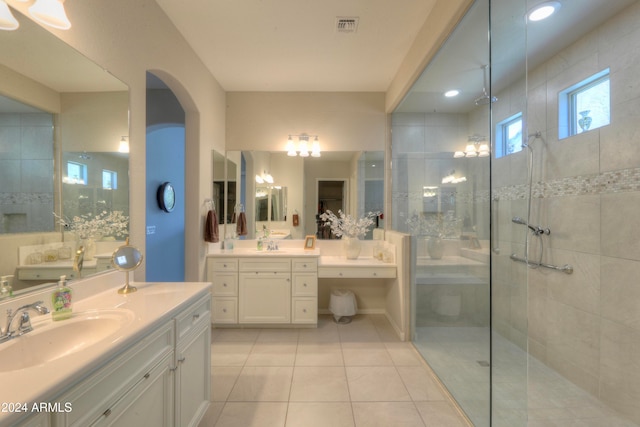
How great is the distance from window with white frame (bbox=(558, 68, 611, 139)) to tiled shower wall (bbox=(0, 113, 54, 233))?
320 centimetres

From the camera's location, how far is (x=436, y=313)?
7.93 ft

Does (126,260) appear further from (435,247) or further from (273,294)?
(435,247)

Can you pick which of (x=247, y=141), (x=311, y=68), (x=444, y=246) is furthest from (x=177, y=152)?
(x=444, y=246)

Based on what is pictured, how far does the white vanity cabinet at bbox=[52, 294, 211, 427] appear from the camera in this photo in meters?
0.85

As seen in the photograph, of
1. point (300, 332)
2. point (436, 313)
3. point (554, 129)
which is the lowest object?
point (300, 332)

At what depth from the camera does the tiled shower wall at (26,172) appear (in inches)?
41.9

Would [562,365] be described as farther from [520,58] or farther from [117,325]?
[117,325]

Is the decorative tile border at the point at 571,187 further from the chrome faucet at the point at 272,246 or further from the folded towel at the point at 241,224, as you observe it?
the folded towel at the point at 241,224

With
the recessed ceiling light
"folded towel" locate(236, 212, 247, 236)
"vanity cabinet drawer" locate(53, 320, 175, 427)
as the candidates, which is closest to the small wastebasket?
"folded towel" locate(236, 212, 247, 236)

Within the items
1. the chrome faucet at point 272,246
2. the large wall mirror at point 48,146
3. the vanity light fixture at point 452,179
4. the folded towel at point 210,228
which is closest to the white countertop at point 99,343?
the large wall mirror at point 48,146

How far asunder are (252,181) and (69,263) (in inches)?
90.5

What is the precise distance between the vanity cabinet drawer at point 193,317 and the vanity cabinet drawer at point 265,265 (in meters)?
1.28

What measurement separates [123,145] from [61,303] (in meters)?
0.97

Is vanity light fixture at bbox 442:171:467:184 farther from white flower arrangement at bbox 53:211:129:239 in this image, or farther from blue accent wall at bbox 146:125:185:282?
blue accent wall at bbox 146:125:185:282
